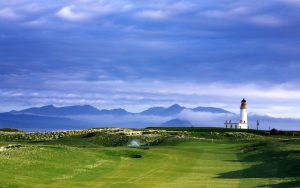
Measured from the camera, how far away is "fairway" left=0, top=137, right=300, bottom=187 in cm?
4019

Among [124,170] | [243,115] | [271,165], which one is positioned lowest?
[124,170]

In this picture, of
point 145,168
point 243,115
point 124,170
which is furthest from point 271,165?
point 243,115

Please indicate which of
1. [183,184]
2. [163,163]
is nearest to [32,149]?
[163,163]

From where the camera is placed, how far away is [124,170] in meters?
49.2

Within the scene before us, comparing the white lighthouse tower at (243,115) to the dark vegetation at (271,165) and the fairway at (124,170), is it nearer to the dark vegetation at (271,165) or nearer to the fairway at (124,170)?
the dark vegetation at (271,165)

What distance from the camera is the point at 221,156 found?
66.6m

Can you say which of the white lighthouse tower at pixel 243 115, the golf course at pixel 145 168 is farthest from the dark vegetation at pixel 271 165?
the white lighthouse tower at pixel 243 115

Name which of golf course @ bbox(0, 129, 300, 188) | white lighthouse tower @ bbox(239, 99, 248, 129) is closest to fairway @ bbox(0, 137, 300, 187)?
golf course @ bbox(0, 129, 300, 188)

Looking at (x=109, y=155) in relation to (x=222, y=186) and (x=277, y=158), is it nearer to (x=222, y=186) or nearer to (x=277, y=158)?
(x=277, y=158)

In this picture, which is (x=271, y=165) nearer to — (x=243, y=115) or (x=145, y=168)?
(x=145, y=168)

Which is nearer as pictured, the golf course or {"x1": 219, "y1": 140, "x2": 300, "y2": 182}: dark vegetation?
the golf course

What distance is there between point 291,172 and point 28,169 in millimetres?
19102

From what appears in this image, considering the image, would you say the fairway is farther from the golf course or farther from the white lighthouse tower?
the white lighthouse tower

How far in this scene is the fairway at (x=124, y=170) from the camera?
40.2 meters
